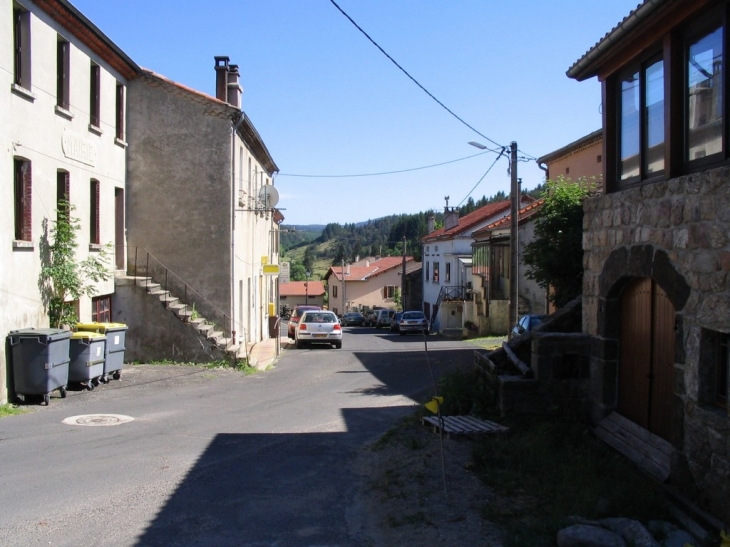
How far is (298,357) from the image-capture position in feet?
71.6

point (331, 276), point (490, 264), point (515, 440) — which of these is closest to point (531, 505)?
point (515, 440)

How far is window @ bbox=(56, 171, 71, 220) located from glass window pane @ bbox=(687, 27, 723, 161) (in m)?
11.9

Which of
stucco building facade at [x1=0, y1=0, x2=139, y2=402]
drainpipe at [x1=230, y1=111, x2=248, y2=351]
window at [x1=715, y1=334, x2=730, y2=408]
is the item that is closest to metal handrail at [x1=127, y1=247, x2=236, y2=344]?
drainpipe at [x1=230, y1=111, x2=248, y2=351]

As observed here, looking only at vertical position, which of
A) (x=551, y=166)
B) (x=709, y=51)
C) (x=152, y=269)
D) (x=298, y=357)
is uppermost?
(x=551, y=166)

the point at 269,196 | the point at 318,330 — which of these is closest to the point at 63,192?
the point at 269,196

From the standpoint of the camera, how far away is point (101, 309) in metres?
16.8

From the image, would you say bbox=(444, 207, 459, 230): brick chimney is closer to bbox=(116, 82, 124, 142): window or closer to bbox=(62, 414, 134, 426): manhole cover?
bbox=(116, 82, 124, 142): window

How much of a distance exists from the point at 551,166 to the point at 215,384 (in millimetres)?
22609

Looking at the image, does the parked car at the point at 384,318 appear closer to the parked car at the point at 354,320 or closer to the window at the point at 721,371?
the parked car at the point at 354,320

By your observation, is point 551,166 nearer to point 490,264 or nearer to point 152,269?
point 490,264

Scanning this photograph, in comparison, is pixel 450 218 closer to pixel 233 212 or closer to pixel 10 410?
pixel 233 212

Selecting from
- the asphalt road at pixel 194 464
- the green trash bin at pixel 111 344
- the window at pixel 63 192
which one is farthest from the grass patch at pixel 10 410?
the window at pixel 63 192

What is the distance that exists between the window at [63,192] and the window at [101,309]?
277 centimetres

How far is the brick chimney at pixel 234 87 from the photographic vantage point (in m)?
21.7
